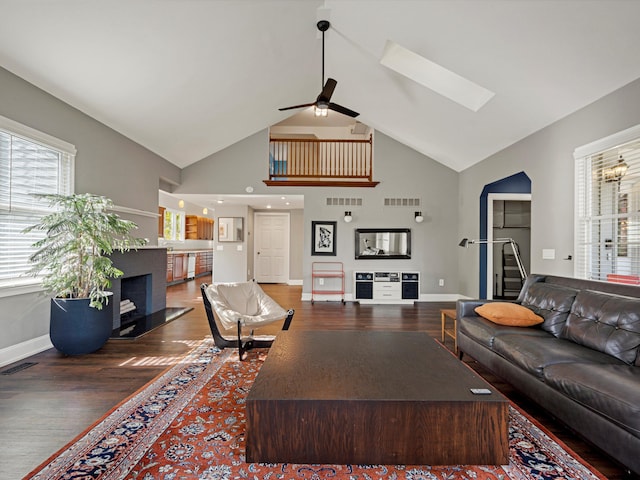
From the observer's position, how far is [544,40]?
9.56ft

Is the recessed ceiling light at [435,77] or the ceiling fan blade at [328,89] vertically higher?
the recessed ceiling light at [435,77]

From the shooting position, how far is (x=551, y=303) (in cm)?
287

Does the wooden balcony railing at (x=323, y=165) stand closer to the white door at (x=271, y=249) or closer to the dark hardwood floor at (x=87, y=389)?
the white door at (x=271, y=249)

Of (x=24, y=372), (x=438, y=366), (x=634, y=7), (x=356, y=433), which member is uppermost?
(x=634, y=7)

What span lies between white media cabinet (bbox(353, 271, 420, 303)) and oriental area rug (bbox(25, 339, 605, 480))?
425cm

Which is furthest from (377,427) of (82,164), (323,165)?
(323,165)

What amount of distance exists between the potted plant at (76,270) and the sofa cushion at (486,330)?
3.65m

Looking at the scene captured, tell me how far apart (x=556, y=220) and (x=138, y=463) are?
466 cm

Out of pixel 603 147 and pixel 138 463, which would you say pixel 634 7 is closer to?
pixel 603 147

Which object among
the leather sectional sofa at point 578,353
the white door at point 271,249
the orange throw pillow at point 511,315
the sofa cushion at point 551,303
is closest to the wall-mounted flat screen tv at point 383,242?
the white door at point 271,249

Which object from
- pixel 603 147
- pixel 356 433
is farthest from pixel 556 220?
pixel 356 433

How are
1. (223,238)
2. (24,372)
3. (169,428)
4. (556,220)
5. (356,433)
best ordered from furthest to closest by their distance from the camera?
(223,238) → (556,220) → (24,372) → (169,428) → (356,433)

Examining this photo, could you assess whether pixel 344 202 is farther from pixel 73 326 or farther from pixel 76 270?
pixel 73 326

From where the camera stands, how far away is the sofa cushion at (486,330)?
8.82 feet
